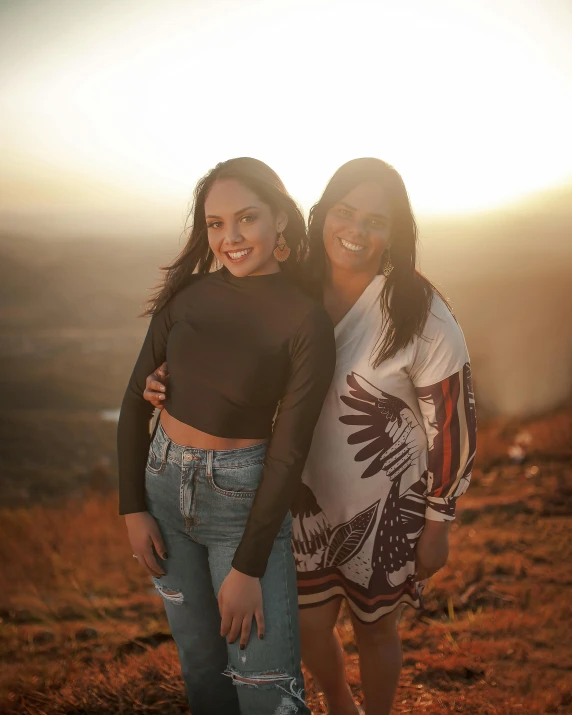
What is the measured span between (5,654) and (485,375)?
15.4 feet

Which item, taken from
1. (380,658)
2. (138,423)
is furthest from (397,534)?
(138,423)

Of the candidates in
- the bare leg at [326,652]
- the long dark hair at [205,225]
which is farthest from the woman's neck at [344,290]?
the bare leg at [326,652]

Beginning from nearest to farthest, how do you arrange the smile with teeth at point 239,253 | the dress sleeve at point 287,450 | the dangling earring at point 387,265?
the dress sleeve at point 287,450 < the smile with teeth at point 239,253 < the dangling earring at point 387,265

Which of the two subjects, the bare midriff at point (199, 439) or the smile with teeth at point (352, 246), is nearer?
the bare midriff at point (199, 439)

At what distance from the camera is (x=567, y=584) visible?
135 inches

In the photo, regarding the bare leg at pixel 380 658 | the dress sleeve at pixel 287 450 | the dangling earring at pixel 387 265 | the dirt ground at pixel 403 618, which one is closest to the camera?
the dress sleeve at pixel 287 450

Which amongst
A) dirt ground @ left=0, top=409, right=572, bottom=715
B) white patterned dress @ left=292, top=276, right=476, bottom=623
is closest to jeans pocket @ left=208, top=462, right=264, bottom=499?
white patterned dress @ left=292, top=276, right=476, bottom=623

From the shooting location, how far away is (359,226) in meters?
1.66

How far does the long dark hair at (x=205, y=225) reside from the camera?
1412 millimetres

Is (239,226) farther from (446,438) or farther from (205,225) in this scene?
(446,438)

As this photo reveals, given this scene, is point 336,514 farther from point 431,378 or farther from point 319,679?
point 319,679

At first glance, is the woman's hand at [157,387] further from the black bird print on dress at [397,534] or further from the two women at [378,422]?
the black bird print on dress at [397,534]

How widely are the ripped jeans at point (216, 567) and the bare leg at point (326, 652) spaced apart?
20.1 inches

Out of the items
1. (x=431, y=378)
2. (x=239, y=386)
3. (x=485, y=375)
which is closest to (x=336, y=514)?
(x=431, y=378)
